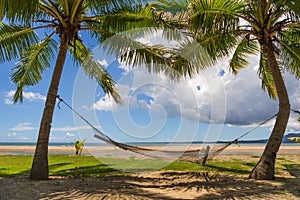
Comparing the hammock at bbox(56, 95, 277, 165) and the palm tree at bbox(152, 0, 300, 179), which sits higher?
the palm tree at bbox(152, 0, 300, 179)

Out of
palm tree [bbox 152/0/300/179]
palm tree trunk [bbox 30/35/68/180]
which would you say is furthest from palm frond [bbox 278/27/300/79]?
palm tree trunk [bbox 30/35/68/180]

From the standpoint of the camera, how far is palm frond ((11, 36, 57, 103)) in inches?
293

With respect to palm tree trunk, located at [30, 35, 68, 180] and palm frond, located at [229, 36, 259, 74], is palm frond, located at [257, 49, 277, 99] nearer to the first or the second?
palm frond, located at [229, 36, 259, 74]

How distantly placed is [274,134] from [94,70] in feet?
15.5

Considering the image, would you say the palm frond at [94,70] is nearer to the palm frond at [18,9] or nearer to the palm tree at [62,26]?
the palm tree at [62,26]

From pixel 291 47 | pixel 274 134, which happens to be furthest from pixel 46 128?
pixel 291 47

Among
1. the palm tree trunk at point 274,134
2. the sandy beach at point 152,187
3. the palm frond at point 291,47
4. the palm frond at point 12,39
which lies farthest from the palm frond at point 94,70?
the palm frond at point 291,47

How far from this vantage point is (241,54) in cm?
795

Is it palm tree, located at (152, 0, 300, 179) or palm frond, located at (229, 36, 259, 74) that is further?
palm frond, located at (229, 36, 259, 74)

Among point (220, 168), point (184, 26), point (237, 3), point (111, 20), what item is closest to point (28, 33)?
point (111, 20)

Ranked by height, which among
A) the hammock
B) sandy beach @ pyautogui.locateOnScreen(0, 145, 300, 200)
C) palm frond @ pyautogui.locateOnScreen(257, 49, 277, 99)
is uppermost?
palm frond @ pyautogui.locateOnScreen(257, 49, 277, 99)

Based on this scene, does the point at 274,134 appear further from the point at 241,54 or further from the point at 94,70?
the point at 94,70

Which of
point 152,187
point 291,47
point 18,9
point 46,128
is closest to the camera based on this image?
point 18,9

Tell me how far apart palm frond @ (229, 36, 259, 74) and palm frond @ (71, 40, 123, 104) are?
129 inches
